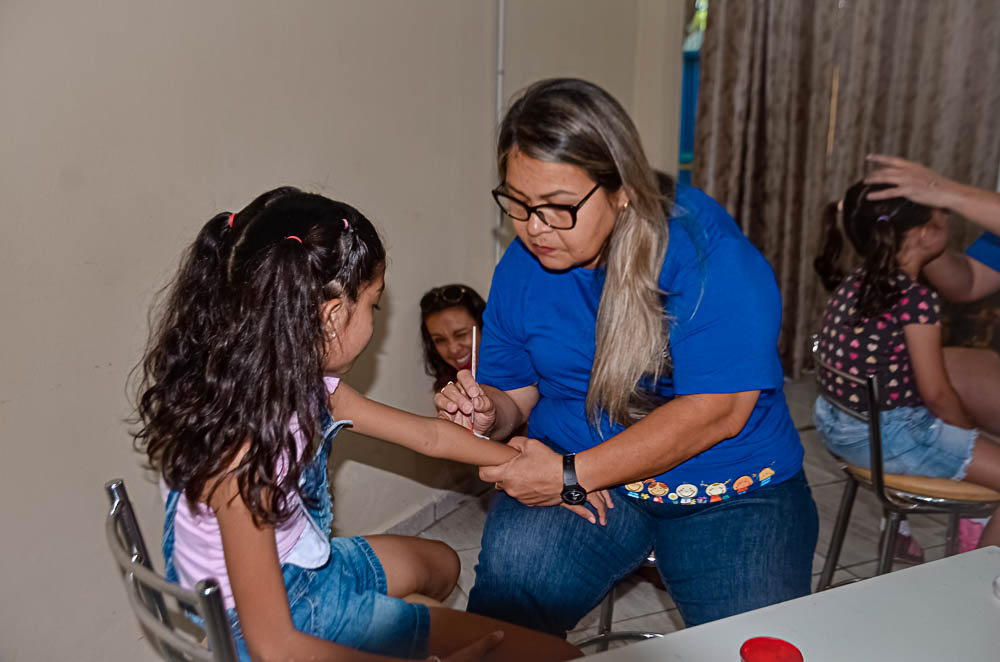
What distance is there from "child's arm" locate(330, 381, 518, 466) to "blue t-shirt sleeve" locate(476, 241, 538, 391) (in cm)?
22

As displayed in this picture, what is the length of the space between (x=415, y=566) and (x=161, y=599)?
51 centimetres

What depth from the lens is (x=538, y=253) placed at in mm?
1370

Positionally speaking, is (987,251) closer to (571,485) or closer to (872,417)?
(872,417)

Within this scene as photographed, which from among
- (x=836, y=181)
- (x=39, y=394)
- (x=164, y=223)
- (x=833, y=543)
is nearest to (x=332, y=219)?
(x=164, y=223)

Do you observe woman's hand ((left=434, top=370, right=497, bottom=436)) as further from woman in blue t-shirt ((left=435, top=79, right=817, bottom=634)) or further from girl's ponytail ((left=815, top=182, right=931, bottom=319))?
girl's ponytail ((left=815, top=182, right=931, bottom=319))

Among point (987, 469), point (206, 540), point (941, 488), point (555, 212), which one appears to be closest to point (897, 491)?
point (941, 488)

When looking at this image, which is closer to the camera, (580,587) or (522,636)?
(522,636)

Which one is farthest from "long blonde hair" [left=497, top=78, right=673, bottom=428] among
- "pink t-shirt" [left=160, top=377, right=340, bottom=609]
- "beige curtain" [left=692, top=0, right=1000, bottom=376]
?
"beige curtain" [left=692, top=0, right=1000, bottom=376]

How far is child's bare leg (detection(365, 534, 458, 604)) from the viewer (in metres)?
1.35

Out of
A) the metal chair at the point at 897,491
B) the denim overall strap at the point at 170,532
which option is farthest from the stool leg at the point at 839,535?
the denim overall strap at the point at 170,532

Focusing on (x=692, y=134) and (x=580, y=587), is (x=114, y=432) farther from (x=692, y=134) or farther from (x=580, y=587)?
(x=692, y=134)

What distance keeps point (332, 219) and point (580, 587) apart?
764 millimetres

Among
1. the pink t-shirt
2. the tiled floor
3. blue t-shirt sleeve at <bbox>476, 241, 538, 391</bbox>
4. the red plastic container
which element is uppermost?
blue t-shirt sleeve at <bbox>476, 241, 538, 391</bbox>

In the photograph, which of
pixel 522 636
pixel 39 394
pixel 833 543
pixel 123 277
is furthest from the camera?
pixel 833 543
